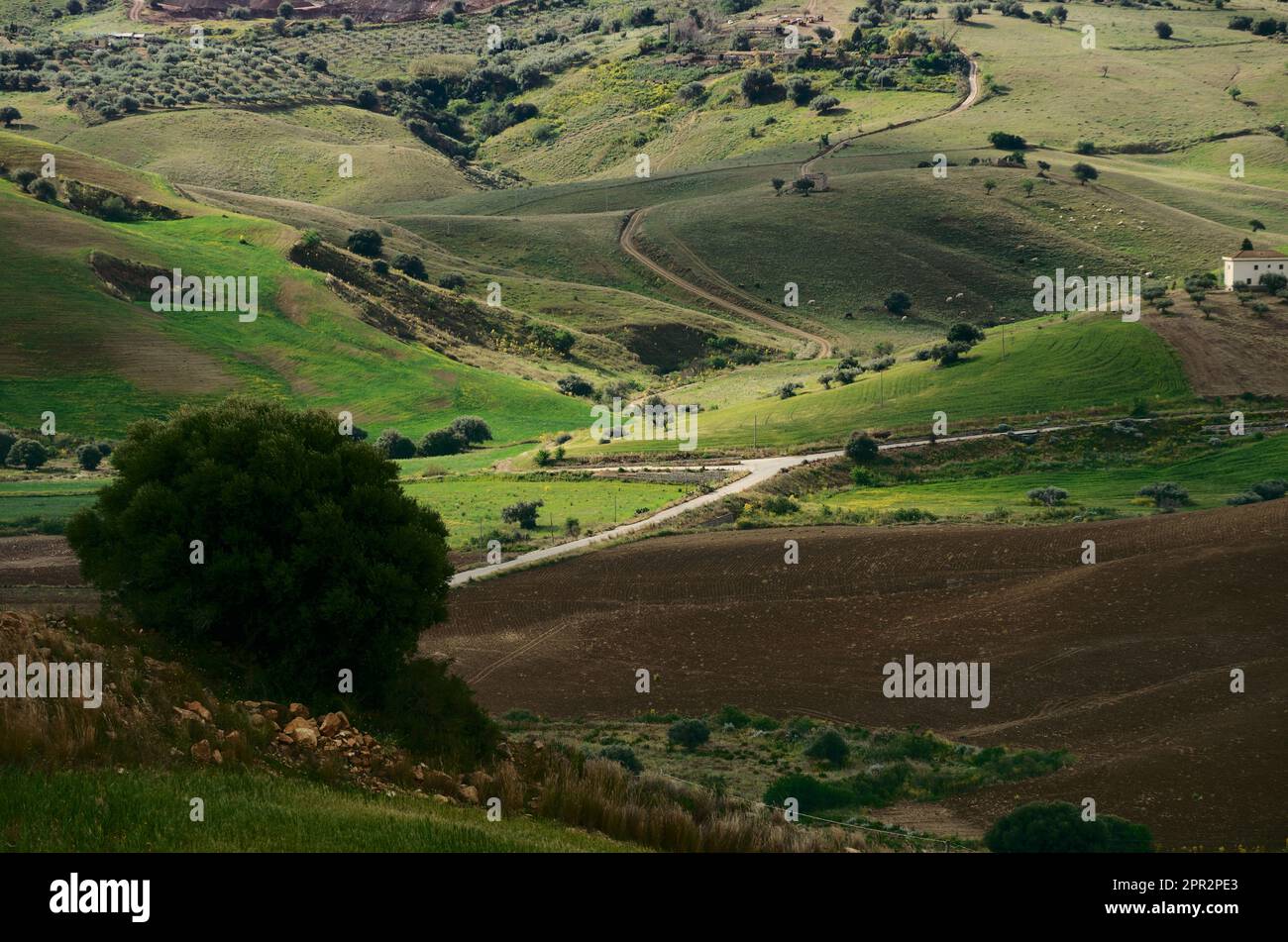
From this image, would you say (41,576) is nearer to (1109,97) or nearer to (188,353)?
(188,353)

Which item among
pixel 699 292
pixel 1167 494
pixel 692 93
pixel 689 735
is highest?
pixel 692 93

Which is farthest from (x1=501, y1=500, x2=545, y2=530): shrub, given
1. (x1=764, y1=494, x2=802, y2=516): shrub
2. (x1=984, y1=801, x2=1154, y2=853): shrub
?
(x1=984, y1=801, x2=1154, y2=853): shrub

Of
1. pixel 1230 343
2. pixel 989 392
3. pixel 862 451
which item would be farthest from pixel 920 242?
pixel 862 451

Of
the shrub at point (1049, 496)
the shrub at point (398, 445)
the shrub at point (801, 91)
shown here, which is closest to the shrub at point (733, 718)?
the shrub at point (1049, 496)

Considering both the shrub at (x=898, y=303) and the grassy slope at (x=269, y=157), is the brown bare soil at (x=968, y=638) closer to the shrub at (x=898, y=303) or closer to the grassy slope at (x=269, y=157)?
the shrub at (x=898, y=303)

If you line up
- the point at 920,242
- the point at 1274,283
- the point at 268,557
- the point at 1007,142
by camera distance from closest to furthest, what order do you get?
1. the point at 268,557
2. the point at 1274,283
3. the point at 920,242
4. the point at 1007,142

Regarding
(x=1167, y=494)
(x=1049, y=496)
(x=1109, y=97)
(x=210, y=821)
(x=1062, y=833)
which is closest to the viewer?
(x=210, y=821)

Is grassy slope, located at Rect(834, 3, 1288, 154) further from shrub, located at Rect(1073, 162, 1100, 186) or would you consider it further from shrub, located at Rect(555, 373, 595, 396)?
shrub, located at Rect(555, 373, 595, 396)
